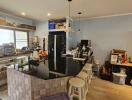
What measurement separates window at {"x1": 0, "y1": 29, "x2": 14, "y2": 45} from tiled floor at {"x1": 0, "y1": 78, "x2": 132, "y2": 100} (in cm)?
186

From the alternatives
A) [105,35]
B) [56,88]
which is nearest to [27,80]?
[56,88]

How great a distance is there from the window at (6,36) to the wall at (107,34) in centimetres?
296

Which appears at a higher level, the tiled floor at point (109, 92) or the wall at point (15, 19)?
the wall at point (15, 19)

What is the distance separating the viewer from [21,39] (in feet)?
16.8

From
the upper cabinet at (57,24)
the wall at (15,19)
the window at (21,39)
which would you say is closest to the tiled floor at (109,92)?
the upper cabinet at (57,24)

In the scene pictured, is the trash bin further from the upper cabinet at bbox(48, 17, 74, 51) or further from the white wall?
the white wall

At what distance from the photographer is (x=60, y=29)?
5016 millimetres

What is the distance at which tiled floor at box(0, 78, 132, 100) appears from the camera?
2.90 metres

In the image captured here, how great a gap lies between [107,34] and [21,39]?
399 cm

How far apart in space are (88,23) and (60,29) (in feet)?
4.46

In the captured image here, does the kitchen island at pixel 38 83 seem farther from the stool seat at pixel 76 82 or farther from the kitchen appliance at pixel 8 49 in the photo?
the kitchen appliance at pixel 8 49

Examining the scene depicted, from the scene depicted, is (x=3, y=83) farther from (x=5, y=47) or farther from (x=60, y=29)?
(x=60, y=29)

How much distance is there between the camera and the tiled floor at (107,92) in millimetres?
2904

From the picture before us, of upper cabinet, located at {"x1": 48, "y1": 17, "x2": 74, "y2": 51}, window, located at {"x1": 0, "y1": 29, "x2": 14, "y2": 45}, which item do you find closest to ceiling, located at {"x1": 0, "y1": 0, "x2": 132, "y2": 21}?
window, located at {"x1": 0, "y1": 29, "x2": 14, "y2": 45}
